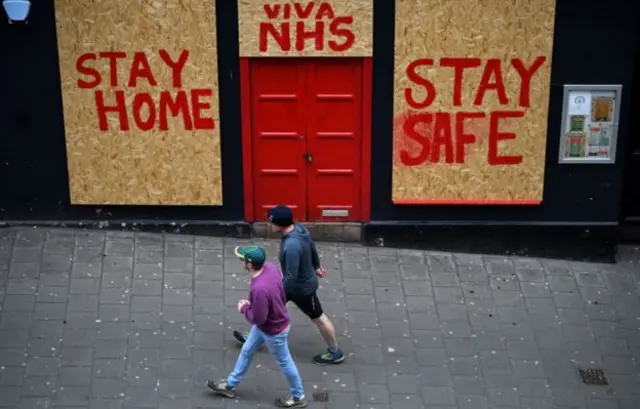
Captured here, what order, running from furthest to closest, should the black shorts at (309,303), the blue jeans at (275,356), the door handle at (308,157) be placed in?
the door handle at (308,157) < the black shorts at (309,303) < the blue jeans at (275,356)

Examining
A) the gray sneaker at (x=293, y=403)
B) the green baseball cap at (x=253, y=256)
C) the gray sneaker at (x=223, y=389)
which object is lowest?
the gray sneaker at (x=293, y=403)

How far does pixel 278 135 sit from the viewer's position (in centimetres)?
1113

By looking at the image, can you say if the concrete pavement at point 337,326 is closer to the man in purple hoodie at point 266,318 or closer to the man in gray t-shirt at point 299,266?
the man in purple hoodie at point 266,318

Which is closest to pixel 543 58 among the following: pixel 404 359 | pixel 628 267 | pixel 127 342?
pixel 628 267

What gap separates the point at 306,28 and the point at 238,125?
1.39 metres

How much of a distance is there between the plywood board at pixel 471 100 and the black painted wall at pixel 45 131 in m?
1.93

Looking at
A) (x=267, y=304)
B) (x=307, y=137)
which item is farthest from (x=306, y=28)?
(x=267, y=304)

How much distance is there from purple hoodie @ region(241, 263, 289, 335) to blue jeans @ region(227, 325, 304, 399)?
0.27 feet

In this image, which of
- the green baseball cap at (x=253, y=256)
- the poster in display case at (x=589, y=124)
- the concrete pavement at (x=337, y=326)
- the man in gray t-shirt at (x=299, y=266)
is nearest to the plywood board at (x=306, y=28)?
the concrete pavement at (x=337, y=326)

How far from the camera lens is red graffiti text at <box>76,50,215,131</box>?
1071 cm

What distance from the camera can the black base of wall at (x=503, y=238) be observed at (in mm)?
11305

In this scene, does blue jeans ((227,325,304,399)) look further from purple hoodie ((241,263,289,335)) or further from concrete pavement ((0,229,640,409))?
concrete pavement ((0,229,640,409))

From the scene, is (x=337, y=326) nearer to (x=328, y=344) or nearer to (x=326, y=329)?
(x=328, y=344)

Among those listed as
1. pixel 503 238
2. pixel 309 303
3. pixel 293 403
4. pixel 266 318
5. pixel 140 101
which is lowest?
pixel 293 403
